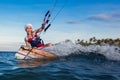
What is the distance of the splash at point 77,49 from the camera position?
20.4 m

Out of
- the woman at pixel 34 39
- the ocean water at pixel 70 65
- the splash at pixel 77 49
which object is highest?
the woman at pixel 34 39

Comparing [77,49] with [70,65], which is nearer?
[70,65]

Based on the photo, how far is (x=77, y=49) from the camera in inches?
877

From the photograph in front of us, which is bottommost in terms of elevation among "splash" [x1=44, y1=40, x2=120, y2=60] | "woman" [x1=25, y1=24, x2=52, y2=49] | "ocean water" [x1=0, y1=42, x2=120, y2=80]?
"ocean water" [x1=0, y1=42, x2=120, y2=80]

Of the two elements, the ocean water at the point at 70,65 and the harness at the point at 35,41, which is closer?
the ocean water at the point at 70,65

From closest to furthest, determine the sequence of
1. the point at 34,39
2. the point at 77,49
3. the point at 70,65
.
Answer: the point at 70,65
the point at 34,39
the point at 77,49

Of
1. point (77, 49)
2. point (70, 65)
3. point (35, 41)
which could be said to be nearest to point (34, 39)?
point (35, 41)

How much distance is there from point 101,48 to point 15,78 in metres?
13.2

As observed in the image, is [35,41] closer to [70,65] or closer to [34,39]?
[34,39]

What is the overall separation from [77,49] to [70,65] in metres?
→ 8.66

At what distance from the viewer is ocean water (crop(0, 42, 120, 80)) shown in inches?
390

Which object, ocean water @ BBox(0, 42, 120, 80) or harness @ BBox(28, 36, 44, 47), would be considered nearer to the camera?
ocean water @ BBox(0, 42, 120, 80)

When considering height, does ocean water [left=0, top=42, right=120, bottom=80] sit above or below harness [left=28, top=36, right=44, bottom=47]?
below

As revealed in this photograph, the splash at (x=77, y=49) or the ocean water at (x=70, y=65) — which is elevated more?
the splash at (x=77, y=49)
